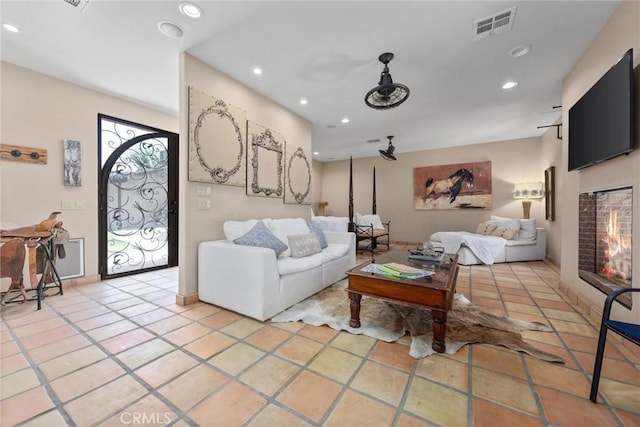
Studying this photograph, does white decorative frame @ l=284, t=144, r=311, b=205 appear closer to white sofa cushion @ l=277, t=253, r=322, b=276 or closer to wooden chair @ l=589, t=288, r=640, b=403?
white sofa cushion @ l=277, t=253, r=322, b=276

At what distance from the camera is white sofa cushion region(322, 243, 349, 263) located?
10.1 ft

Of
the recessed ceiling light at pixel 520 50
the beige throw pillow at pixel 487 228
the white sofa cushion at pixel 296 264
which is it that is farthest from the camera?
the beige throw pillow at pixel 487 228

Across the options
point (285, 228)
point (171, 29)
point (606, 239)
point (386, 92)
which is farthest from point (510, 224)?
point (171, 29)

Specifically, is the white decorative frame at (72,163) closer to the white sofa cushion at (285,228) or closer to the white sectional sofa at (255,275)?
the white sectional sofa at (255,275)

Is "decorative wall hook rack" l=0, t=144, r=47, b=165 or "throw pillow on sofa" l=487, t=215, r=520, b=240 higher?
"decorative wall hook rack" l=0, t=144, r=47, b=165

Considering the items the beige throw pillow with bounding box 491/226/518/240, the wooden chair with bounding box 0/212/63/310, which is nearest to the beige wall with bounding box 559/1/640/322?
the beige throw pillow with bounding box 491/226/518/240

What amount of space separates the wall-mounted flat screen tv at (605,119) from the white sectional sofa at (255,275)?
2.70 m

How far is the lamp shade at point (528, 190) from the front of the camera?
5.20 m

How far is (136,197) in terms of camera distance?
3865 mm

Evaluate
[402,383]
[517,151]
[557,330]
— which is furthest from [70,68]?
[517,151]

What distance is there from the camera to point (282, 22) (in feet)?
7.22

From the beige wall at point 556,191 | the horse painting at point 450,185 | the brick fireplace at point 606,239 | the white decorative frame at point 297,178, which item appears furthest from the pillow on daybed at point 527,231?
the white decorative frame at point 297,178

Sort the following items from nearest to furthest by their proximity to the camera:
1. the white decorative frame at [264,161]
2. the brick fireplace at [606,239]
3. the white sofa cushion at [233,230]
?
the brick fireplace at [606,239], the white sofa cushion at [233,230], the white decorative frame at [264,161]

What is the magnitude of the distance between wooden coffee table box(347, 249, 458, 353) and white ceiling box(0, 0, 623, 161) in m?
2.21
